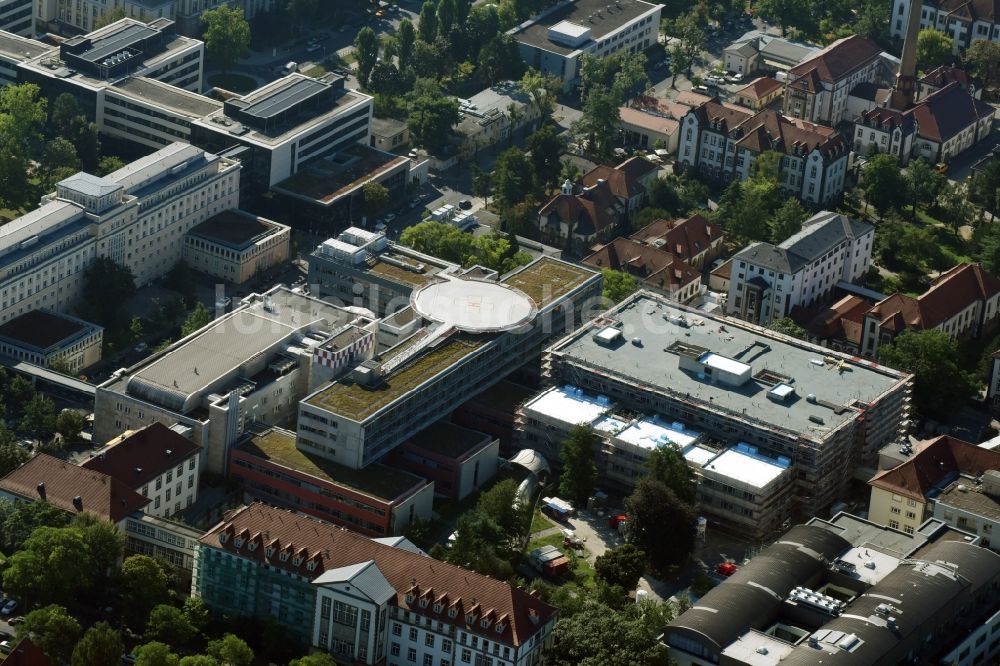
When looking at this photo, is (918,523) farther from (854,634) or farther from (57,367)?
(57,367)

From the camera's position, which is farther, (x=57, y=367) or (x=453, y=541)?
(x=57, y=367)

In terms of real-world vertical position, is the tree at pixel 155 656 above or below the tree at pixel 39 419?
above

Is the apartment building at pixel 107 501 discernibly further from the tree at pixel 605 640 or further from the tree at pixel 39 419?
the tree at pixel 605 640

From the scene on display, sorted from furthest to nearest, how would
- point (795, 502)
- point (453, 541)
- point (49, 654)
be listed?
point (795, 502) → point (453, 541) → point (49, 654)

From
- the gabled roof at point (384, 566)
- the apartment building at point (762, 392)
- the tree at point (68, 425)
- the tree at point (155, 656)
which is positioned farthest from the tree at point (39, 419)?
the apartment building at point (762, 392)

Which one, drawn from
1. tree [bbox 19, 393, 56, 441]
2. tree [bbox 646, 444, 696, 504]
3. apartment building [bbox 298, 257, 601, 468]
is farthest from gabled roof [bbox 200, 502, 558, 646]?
tree [bbox 19, 393, 56, 441]

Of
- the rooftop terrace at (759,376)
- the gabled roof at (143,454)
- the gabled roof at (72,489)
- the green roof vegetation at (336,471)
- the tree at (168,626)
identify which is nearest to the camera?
the tree at (168,626)

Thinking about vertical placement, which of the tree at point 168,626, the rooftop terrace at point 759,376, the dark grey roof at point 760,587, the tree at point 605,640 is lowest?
the tree at point 168,626

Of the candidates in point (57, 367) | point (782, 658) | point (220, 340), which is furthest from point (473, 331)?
point (782, 658)
